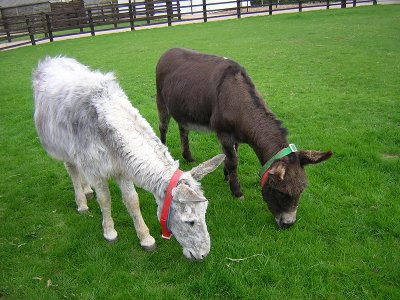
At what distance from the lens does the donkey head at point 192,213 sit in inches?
120

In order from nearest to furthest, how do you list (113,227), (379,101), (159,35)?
(113,227), (379,101), (159,35)

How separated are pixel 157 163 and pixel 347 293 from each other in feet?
7.21

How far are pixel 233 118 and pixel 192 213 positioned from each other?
1675mm

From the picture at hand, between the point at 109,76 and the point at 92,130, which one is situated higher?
the point at 109,76

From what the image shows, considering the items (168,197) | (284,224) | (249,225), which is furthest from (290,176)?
(168,197)

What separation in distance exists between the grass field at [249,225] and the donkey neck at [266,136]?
94 cm

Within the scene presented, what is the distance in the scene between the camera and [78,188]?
4.71 m

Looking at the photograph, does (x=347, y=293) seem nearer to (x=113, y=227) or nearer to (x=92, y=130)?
(x=113, y=227)

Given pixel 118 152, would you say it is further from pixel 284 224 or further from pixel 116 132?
pixel 284 224

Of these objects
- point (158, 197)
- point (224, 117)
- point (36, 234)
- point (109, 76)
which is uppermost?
point (109, 76)

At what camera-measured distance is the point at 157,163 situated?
128 inches

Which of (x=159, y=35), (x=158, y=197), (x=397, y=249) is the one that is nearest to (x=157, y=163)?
(x=158, y=197)

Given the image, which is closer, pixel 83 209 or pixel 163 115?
pixel 83 209

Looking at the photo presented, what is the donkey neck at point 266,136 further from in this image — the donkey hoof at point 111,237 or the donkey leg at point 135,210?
the donkey hoof at point 111,237
